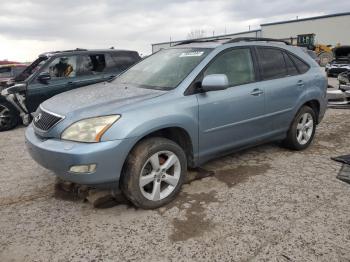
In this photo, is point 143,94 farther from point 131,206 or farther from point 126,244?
point 126,244

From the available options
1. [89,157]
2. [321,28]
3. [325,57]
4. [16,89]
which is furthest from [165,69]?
[321,28]

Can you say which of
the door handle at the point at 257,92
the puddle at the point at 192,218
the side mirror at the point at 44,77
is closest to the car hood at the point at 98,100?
the puddle at the point at 192,218

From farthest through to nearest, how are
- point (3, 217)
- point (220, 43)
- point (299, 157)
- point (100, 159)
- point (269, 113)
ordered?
point (299, 157), point (269, 113), point (220, 43), point (3, 217), point (100, 159)

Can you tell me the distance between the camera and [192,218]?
10.9 ft

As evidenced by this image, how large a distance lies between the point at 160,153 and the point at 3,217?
1.68 metres

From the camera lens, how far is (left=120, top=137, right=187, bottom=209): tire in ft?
→ 10.7

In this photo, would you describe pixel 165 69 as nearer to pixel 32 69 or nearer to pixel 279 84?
pixel 279 84

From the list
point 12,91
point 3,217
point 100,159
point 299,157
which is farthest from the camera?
point 12,91

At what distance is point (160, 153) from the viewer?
11.3 feet

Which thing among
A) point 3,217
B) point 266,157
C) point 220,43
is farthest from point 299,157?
point 3,217

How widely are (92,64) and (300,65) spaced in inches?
188

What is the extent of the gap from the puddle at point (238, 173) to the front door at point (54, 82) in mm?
4538

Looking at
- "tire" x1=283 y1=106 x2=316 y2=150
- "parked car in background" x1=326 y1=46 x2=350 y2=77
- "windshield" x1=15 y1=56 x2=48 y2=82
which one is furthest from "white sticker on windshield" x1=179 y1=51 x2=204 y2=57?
"parked car in background" x1=326 y1=46 x2=350 y2=77

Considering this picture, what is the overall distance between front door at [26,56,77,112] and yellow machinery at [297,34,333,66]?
21177 mm
